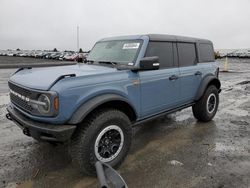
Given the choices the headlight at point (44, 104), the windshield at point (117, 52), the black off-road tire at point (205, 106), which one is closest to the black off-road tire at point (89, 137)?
the headlight at point (44, 104)

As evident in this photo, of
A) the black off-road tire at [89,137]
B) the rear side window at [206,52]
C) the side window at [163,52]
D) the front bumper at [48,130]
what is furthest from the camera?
the rear side window at [206,52]

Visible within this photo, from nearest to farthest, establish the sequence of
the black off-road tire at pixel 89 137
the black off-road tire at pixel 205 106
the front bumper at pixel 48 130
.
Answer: the front bumper at pixel 48 130, the black off-road tire at pixel 89 137, the black off-road tire at pixel 205 106

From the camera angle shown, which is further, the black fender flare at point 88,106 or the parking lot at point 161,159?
the parking lot at point 161,159

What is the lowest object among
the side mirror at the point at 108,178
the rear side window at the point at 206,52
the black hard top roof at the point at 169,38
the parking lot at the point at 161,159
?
the parking lot at the point at 161,159

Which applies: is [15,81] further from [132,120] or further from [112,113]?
[132,120]

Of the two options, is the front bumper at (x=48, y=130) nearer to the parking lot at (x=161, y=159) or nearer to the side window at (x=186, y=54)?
the parking lot at (x=161, y=159)

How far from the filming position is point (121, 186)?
5.24ft

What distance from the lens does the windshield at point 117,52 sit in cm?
443

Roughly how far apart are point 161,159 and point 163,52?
199 centimetres

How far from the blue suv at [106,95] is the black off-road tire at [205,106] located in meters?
0.49

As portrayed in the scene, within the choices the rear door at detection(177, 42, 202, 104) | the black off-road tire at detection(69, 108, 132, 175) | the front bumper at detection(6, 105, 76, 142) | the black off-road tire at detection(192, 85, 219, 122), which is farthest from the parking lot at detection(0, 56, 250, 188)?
the rear door at detection(177, 42, 202, 104)

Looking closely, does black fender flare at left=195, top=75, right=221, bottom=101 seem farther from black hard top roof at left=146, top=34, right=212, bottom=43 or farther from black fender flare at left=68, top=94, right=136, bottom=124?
black fender flare at left=68, top=94, right=136, bottom=124

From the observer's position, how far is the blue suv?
322 centimetres

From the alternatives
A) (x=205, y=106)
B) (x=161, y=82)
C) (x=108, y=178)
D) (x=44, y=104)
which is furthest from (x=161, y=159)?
(x=108, y=178)
